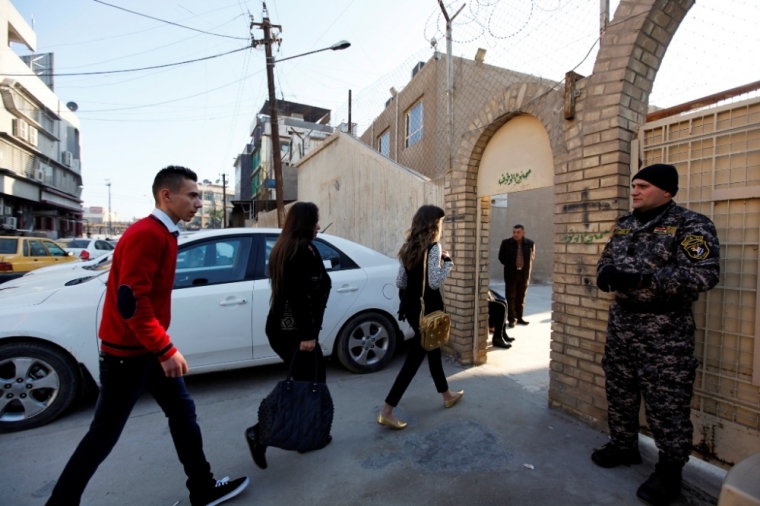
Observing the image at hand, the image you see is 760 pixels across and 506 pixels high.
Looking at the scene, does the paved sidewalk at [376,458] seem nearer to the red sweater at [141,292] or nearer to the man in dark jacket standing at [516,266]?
the red sweater at [141,292]

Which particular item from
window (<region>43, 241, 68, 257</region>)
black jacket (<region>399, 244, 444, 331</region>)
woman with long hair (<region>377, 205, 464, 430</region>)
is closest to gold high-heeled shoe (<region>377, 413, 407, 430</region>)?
woman with long hair (<region>377, 205, 464, 430</region>)

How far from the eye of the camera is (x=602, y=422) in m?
2.88

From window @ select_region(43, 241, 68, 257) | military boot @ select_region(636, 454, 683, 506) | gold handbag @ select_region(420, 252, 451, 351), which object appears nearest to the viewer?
military boot @ select_region(636, 454, 683, 506)

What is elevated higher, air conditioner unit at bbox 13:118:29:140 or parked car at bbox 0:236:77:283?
air conditioner unit at bbox 13:118:29:140

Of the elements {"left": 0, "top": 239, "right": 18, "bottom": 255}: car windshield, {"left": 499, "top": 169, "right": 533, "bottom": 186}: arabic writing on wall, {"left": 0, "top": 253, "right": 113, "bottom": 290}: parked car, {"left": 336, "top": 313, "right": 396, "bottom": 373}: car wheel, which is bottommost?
{"left": 336, "top": 313, "right": 396, "bottom": 373}: car wheel

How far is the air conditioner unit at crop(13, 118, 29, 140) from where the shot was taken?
21.5 metres

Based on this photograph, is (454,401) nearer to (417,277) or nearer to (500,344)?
(417,277)

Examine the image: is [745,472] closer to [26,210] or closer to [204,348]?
[204,348]

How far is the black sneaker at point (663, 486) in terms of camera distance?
2115 millimetres

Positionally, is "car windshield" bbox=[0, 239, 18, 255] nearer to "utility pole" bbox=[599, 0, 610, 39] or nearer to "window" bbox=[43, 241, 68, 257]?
"window" bbox=[43, 241, 68, 257]

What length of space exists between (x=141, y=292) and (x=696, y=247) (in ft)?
9.02

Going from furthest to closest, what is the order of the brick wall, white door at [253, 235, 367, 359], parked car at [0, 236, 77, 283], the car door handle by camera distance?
parked car at [0, 236, 77, 283] < white door at [253, 235, 367, 359] < the car door handle < the brick wall

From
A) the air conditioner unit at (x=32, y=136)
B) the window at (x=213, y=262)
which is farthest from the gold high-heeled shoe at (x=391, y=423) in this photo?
the air conditioner unit at (x=32, y=136)

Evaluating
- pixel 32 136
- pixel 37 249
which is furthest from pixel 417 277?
pixel 32 136
